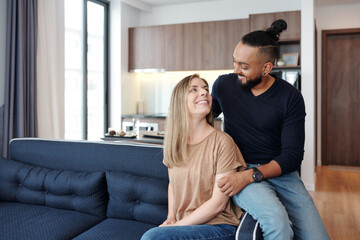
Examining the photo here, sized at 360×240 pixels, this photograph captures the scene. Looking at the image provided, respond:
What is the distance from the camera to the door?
5.48 m

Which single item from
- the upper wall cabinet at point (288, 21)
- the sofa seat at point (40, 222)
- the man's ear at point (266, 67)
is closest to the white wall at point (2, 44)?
the sofa seat at point (40, 222)

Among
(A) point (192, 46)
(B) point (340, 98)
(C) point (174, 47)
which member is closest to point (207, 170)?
(A) point (192, 46)

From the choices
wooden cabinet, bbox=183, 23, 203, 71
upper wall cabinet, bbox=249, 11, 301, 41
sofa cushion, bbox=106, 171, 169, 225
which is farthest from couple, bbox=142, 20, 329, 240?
wooden cabinet, bbox=183, 23, 203, 71

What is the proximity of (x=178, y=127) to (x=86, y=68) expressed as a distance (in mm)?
3502

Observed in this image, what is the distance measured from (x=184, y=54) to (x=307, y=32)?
1.83m

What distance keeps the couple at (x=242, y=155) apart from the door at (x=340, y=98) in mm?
4376

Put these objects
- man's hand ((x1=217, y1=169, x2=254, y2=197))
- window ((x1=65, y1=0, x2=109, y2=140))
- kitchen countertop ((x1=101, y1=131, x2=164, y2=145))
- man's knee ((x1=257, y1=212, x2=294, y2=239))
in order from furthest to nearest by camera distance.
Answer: window ((x1=65, y1=0, x2=109, y2=140)) → kitchen countertop ((x1=101, y1=131, x2=164, y2=145)) → man's hand ((x1=217, y1=169, x2=254, y2=197)) → man's knee ((x1=257, y1=212, x2=294, y2=239))

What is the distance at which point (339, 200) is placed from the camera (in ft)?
12.2

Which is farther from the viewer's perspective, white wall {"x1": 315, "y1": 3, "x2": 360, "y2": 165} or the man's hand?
white wall {"x1": 315, "y1": 3, "x2": 360, "y2": 165}

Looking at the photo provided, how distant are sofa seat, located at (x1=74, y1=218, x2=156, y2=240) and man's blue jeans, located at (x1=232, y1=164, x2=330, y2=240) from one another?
0.63 m

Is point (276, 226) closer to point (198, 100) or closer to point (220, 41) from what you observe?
point (198, 100)

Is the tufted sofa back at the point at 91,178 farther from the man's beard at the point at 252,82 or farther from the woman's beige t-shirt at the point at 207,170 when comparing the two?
the man's beard at the point at 252,82

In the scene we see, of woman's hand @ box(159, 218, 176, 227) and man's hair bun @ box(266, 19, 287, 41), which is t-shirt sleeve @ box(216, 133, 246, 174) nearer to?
woman's hand @ box(159, 218, 176, 227)

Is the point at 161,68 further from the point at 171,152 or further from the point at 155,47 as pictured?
the point at 171,152
